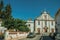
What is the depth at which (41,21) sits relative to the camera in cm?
6750

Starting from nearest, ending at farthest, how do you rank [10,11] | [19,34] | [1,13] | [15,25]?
[19,34], [15,25], [1,13], [10,11]

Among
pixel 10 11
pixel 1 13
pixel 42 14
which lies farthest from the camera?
pixel 42 14

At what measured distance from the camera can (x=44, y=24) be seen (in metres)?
67.5

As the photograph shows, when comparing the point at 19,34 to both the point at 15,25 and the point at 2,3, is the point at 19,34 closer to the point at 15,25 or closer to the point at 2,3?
the point at 15,25

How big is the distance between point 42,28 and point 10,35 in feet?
126

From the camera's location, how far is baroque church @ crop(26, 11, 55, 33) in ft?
219

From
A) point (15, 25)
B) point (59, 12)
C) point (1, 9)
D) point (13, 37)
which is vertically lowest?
point (13, 37)

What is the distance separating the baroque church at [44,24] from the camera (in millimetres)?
66688

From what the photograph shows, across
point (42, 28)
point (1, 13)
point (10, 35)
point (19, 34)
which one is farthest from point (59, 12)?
point (42, 28)

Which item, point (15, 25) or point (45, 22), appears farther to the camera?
point (45, 22)

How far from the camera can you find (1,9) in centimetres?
5841

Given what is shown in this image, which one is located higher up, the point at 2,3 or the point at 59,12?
the point at 2,3

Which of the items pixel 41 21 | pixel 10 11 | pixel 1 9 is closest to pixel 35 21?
pixel 41 21

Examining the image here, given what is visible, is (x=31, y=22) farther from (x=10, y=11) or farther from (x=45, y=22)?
(x=10, y=11)
